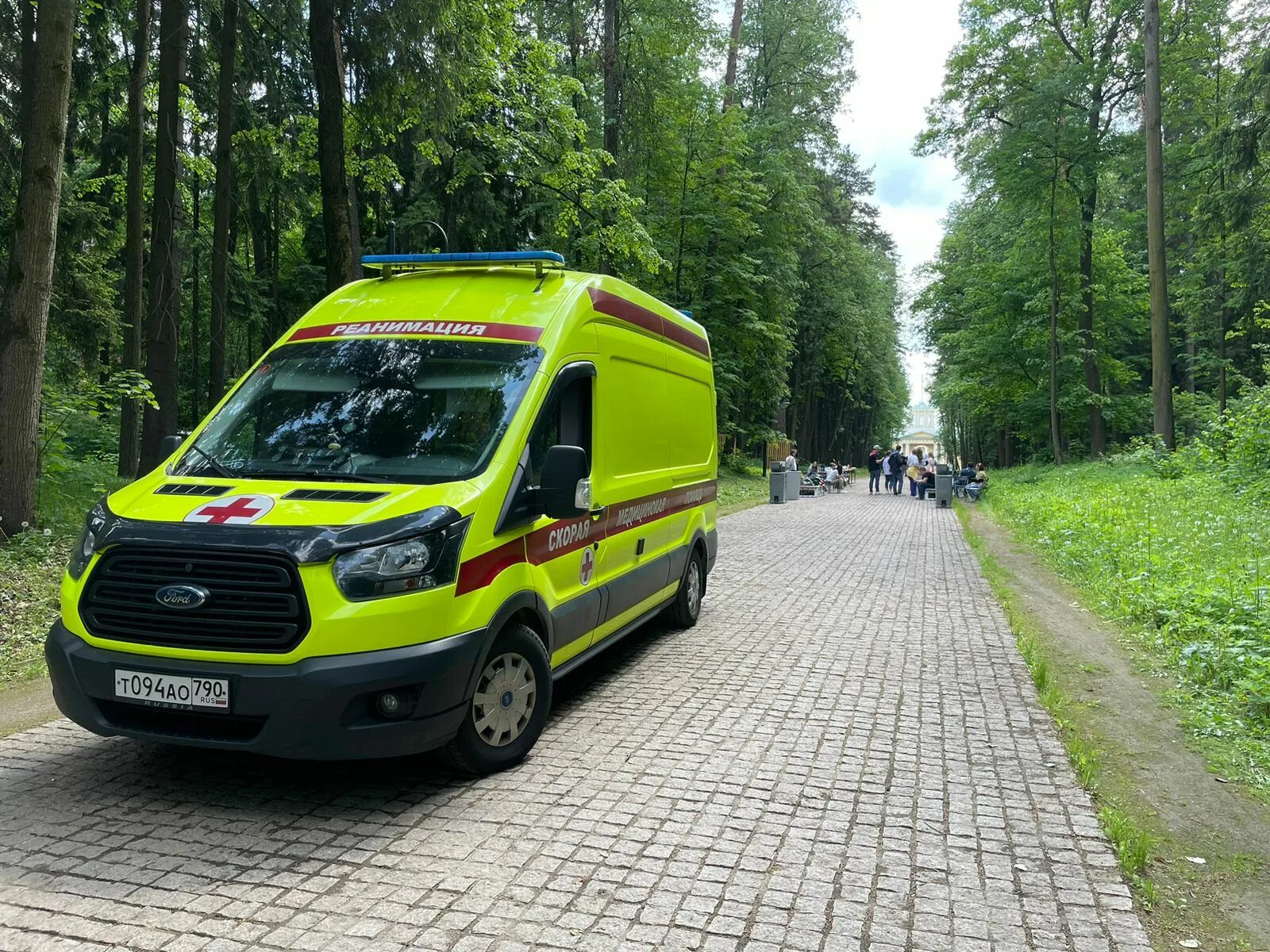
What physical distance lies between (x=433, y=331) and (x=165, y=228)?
1258 cm

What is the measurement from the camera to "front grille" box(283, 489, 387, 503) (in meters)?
4.20

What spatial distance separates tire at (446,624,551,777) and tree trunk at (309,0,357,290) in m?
7.89

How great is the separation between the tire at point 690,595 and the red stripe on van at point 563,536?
79 centimetres

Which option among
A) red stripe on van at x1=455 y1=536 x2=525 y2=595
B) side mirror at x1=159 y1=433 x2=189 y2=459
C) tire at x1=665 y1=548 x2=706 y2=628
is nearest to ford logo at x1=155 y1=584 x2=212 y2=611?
red stripe on van at x1=455 y1=536 x2=525 y2=595

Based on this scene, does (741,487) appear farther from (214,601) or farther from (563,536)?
(214,601)

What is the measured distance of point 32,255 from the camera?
9.12 m

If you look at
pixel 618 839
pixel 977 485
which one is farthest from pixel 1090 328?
pixel 618 839

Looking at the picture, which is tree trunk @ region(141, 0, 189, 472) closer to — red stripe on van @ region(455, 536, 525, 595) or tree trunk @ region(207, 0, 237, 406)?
tree trunk @ region(207, 0, 237, 406)

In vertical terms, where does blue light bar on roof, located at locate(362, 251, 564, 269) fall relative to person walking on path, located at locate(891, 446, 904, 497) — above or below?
above

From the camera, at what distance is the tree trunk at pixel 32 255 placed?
9023mm

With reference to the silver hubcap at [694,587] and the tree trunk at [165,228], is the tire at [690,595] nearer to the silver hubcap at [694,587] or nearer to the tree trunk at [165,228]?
the silver hubcap at [694,587]

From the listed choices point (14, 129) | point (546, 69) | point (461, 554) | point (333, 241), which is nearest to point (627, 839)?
point (461, 554)

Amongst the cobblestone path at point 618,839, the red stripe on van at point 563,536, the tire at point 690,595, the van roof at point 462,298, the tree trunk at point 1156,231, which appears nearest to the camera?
the cobblestone path at point 618,839

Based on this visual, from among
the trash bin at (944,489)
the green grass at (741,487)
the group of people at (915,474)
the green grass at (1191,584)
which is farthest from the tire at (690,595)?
the group of people at (915,474)
